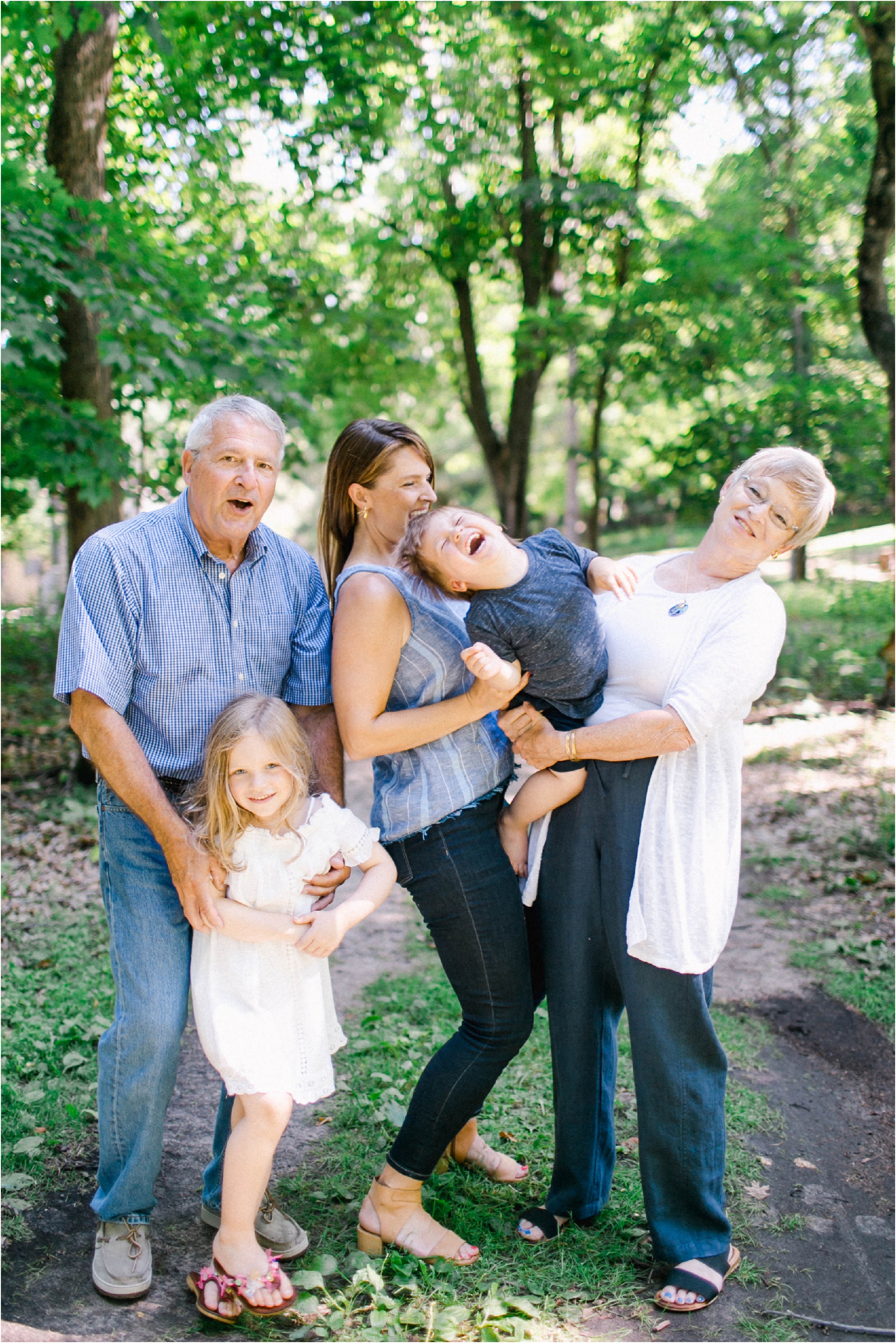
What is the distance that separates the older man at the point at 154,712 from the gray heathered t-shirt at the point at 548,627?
603 mm

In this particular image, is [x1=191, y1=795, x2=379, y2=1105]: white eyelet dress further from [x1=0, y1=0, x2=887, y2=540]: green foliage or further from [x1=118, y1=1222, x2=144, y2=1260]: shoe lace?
[x1=0, y1=0, x2=887, y2=540]: green foliage

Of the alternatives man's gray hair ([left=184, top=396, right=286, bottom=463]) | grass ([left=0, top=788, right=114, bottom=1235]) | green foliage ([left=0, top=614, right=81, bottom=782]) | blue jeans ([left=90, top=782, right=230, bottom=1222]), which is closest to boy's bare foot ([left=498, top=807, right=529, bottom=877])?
blue jeans ([left=90, top=782, right=230, bottom=1222])

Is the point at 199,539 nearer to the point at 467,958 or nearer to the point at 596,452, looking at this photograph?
the point at 467,958

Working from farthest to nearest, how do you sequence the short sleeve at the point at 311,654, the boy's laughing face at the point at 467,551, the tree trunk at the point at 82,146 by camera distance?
the tree trunk at the point at 82,146
the short sleeve at the point at 311,654
the boy's laughing face at the point at 467,551

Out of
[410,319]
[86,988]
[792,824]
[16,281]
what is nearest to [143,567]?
[86,988]

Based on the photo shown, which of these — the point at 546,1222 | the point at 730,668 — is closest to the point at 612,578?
the point at 730,668

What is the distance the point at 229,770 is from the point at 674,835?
3.51 ft

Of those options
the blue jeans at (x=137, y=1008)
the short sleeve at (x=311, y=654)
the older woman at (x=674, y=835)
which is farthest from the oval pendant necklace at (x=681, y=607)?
the blue jeans at (x=137, y=1008)

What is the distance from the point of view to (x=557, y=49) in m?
8.49

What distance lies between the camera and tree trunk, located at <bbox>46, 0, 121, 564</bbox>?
A: 605 cm

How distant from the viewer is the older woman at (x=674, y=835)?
2365mm

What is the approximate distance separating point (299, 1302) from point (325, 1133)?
92cm

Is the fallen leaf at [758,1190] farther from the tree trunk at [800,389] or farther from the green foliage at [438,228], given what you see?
the green foliage at [438,228]

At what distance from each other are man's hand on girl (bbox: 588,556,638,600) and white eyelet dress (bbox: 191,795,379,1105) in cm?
85
